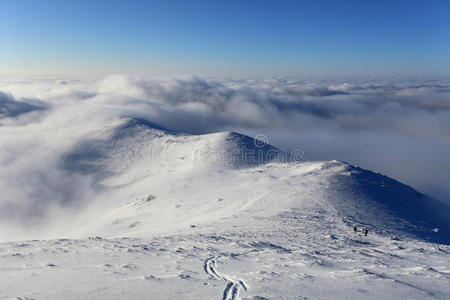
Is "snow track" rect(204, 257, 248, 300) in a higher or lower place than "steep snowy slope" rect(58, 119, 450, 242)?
higher

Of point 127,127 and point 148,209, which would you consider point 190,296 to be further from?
point 127,127

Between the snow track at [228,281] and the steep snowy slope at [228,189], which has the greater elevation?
the snow track at [228,281]

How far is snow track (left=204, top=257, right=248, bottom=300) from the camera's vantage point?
1077 cm

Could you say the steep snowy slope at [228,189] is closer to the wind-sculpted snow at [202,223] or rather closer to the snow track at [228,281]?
the wind-sculpted snow at [202,223]

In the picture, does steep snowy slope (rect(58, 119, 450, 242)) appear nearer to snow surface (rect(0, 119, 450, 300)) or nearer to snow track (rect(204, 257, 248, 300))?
snow surface (rect(0, 119, 450, 300))

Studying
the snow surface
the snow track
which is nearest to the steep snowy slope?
the snow surface

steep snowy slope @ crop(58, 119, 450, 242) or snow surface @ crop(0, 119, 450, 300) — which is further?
steep snowy slope @ crop(58, 119, 450, 242)

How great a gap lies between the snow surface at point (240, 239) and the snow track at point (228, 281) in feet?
0.27

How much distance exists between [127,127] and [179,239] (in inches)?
3293

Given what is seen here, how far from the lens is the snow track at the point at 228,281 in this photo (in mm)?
10766

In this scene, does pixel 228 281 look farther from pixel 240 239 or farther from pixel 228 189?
pixel 228 189

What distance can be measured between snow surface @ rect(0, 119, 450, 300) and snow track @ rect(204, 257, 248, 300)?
0.27ft

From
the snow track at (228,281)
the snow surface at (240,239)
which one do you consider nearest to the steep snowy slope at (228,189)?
the snow surface at (240,239)

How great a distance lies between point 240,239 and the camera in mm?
21562
